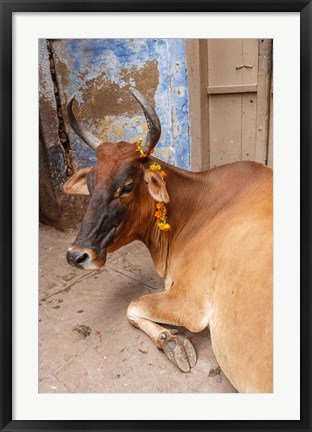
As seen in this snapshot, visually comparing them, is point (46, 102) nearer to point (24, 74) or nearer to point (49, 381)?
point (24, 74)

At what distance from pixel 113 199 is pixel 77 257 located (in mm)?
420

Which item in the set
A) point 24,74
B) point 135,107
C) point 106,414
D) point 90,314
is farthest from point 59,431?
point 135,107

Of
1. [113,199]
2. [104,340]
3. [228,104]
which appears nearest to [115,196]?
[113,199]

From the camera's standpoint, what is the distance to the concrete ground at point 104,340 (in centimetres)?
229

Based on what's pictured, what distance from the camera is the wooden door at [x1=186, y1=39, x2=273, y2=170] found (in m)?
3.31

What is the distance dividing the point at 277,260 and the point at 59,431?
121 cm

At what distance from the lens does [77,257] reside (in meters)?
2.24

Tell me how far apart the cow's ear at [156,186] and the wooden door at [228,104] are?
1.36m

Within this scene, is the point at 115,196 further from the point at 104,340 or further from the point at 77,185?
the point at 104,340

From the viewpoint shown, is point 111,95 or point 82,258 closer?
point 82,258

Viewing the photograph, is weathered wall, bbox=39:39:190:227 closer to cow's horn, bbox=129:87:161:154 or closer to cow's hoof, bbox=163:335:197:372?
cow's horn, bbox=129:87:161:154

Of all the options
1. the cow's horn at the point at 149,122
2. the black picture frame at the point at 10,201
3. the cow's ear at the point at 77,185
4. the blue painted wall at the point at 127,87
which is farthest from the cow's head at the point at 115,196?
the blue painted wall at the point at 127,87

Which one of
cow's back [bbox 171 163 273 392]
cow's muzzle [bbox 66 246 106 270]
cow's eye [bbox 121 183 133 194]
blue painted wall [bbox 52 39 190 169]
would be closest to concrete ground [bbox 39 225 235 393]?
cow's back [bbox 171 163 273 392]

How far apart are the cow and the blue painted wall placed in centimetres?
91
